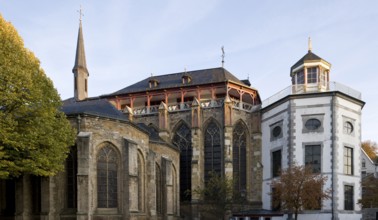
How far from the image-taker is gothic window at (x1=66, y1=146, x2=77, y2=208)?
24.1m

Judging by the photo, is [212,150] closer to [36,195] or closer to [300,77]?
[300,77]

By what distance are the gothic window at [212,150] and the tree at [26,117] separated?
720 inches

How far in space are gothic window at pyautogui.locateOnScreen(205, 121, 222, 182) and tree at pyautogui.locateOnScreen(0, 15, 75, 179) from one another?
18.3 metres

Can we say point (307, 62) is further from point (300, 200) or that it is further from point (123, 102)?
point (123, 102)

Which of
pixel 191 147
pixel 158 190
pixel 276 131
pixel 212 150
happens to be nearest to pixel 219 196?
pixel 158 190

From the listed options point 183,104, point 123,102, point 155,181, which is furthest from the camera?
point 123,102

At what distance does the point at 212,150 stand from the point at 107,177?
45.6 ft

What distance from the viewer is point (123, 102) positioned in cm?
4194

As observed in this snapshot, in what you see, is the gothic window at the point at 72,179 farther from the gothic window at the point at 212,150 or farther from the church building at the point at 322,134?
the church building at the point at 322,134

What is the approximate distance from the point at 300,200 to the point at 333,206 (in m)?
4.01

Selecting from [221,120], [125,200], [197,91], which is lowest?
[125,200]

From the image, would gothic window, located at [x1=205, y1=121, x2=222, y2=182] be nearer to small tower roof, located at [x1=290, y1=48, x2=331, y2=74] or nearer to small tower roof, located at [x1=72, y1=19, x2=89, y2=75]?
small tower roof, located at [x1=290, y1=48, x2=331, y2=74]

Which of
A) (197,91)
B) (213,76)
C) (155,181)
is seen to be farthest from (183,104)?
(155,181)

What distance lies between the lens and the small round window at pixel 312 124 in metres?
32.2
